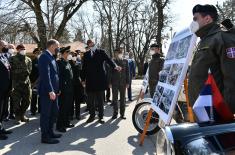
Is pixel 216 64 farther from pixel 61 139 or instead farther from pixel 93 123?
pixel 93 123

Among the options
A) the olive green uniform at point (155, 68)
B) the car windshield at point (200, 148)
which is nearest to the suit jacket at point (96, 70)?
the olive green uniform at point (155, 68)

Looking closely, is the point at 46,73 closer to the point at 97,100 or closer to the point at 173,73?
the point at 173,73

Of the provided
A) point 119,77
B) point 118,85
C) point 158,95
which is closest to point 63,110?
point 118,85

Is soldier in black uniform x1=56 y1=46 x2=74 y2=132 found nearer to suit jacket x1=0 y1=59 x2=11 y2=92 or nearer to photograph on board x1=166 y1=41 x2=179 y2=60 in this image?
suit jacket x1=0 y1=59 x2=11 y2=92

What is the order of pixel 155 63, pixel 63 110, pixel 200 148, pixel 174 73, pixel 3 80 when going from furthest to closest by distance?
pixel 155 63 → pixel 63 110 → pixel 3 80 → pixel 174 73 → pixel 200 148

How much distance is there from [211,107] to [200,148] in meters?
0.66

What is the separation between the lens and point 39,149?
7.40m

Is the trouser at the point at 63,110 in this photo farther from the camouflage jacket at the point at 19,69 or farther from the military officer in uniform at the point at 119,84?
the military officer in uniform at the point at 119,84

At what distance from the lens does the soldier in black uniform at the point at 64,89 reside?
9125mm

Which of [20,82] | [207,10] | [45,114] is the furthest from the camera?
[20,82]

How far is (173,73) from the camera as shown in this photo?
6.18m

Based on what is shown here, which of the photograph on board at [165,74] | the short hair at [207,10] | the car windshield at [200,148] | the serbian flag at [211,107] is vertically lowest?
the car windshield at [200,148]

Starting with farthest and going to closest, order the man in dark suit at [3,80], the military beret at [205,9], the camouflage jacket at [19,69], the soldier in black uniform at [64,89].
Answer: the camouflage jacket at [19,69] → the soldier in black uniform at [64,89] → the man in dark suit at [3,80] → the military beret at [205,9]

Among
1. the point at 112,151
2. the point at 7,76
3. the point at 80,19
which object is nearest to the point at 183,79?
the point at 112,151
